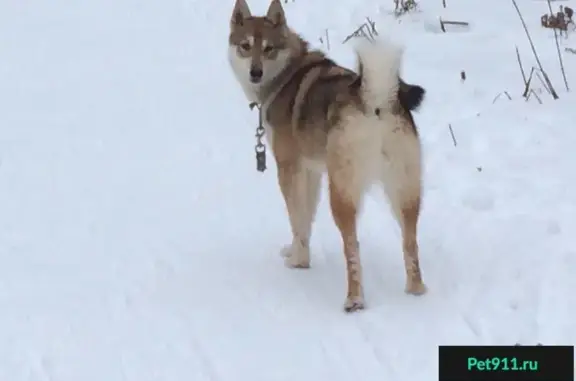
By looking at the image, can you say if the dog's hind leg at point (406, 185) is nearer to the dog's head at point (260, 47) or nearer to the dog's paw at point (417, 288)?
the dog's paw at point (417, 288)

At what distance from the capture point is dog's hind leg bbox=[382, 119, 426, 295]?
179 inches

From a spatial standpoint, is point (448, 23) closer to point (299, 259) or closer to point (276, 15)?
point (276, 15)

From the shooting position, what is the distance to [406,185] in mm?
4652

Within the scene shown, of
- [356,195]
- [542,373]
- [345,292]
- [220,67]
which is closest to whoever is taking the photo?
[542,373]

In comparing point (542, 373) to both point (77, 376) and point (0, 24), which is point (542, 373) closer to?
point (77, 376)

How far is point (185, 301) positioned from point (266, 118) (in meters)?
1.11

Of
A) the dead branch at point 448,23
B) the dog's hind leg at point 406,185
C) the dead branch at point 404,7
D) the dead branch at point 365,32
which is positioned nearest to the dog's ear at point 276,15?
the dog's hind leg at point 406,185

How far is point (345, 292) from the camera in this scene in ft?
16.5

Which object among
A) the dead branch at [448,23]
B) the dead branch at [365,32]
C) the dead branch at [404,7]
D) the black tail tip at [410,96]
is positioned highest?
the black tail tip at [410,96]

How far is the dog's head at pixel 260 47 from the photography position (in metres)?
5.45

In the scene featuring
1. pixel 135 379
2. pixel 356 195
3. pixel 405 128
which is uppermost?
pixel 405 128

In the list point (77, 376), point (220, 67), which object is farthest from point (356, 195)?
point (220, 67)

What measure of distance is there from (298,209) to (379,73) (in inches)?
48.2

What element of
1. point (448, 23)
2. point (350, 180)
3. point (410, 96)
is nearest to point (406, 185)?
point (350, 180)
